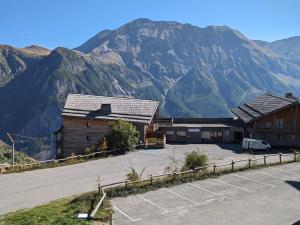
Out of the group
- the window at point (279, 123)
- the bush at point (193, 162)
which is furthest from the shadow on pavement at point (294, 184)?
the window at point (279, 123)

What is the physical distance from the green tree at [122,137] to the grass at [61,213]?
74.8 ft

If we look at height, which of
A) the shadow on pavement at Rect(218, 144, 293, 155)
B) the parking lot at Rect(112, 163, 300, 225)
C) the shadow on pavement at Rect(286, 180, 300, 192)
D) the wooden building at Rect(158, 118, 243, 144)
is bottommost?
the parking lot at Rect(112, 163, 300, 225)

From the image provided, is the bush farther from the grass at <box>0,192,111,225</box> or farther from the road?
the grass at <box>0,192,111,225</box>

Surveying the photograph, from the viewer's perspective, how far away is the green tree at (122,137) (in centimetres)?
5334

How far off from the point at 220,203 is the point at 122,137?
25.4 meters

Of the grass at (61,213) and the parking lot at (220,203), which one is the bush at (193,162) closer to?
the parking lot at (220,203)

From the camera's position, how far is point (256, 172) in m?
39.7

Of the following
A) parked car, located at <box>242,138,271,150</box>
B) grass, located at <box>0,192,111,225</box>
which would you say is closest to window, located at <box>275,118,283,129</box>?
parked car, located at <box>242,138,271,150</box>

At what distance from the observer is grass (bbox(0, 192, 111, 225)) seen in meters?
24.3

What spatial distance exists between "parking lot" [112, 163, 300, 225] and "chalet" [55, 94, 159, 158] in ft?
81.1

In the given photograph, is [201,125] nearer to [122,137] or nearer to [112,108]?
Result: [112,108]

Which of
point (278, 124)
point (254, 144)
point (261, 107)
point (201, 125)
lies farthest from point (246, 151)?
point (261, 107)

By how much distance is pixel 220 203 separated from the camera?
29.5m

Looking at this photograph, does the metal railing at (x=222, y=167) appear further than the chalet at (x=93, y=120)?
No
